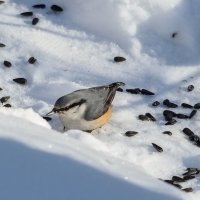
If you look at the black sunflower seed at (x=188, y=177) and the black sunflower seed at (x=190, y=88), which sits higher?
the black sunflower seed at (x=190, y=88)

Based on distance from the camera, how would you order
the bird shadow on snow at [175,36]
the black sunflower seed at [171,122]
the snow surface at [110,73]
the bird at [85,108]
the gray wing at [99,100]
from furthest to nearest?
1. the bird shadow on snow at [175,36]
2. the black sunflower seed at [171,122]
3. the gray wing at [99,100]
4. the bird at [85,108]
5. the snow surface at [110,73]

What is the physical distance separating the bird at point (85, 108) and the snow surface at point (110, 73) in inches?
4.3

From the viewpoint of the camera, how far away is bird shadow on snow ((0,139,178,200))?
9.51ft

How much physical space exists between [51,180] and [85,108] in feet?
4.59

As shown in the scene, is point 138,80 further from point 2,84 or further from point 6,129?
point 6,129

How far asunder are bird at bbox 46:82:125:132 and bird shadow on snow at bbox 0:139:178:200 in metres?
1.08

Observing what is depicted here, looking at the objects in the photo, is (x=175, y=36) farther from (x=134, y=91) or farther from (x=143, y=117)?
(x=143, y=117)

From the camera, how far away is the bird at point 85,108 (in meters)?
4.27

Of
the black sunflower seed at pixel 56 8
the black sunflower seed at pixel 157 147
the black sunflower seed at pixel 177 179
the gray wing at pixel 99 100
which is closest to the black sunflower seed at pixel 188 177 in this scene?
the black sunflower seed at pixel 177 179

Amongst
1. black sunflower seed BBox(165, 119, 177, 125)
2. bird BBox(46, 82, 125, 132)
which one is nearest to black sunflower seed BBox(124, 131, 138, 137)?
bird BBox(46, 82, 125, 132)

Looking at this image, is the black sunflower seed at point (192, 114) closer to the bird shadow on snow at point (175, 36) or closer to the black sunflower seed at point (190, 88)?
the black sunflower seed at point (190, 88)

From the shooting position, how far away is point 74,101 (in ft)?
14.0

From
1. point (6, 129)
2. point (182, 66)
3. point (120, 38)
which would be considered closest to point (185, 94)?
point (182, 66)

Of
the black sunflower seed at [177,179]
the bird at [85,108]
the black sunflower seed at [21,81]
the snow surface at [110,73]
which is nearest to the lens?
the snow surface at [110,73]
